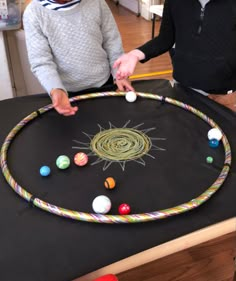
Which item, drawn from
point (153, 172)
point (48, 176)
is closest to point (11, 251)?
point (48, 176)

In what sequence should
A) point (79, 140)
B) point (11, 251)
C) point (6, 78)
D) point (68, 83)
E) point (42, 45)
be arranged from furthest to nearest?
point (6, 78)
point (68, 83)
point (42, 45)
point (79, 140)
point (11, 251)

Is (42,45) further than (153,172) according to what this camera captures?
Yes

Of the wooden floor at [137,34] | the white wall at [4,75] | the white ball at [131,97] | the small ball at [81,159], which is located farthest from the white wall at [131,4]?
the small ball at [81,159]

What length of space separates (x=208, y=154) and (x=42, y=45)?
0.65 meters

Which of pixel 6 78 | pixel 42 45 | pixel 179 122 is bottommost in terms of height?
pixel 6 78

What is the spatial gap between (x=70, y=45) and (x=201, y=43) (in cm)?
45

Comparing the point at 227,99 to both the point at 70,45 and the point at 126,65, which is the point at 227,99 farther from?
the point at 70,45

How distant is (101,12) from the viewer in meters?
1.21

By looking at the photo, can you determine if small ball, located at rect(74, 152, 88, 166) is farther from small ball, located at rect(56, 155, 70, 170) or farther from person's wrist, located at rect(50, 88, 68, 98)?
person's wrist, located at rect(50, 88, 68, 98)

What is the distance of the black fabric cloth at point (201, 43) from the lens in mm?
1103

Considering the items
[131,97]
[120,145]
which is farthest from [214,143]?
[131,97]

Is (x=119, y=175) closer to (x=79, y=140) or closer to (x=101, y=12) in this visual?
(x=79, y=140)

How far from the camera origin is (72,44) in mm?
1171

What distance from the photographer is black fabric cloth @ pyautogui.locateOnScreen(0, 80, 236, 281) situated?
600mm
